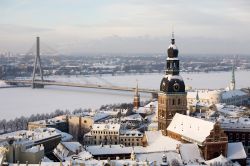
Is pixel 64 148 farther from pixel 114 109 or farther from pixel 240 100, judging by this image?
pixel 240 100

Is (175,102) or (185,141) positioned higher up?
(175,102)

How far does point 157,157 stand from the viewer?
3062 cm

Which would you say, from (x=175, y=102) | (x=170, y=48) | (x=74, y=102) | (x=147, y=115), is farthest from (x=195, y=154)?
(x=74, y=102)

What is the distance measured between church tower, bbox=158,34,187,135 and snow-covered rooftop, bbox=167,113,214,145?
0.77m

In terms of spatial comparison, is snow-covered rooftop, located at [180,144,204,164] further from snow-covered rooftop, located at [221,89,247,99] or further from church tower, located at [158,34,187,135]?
snow-covered rooftop, located at [221,89,247,99]

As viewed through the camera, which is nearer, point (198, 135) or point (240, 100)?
point (198, 135)

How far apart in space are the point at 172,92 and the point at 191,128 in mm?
3250

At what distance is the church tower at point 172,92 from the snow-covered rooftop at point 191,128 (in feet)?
2.53

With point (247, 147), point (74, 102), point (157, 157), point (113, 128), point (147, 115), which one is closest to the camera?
point (157, 157)

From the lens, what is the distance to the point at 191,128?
33.2 meters

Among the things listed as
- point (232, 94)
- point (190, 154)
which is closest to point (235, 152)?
point (190, 154)

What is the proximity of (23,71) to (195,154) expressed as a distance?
12431cm

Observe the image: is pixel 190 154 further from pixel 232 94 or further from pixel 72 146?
pixel 232 94

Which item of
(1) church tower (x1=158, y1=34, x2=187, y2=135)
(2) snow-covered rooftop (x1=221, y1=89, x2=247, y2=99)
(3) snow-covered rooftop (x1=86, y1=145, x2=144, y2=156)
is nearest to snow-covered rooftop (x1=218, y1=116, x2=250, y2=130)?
(1) church tower (x1=158, y1=34, x2=187, y2=135)
